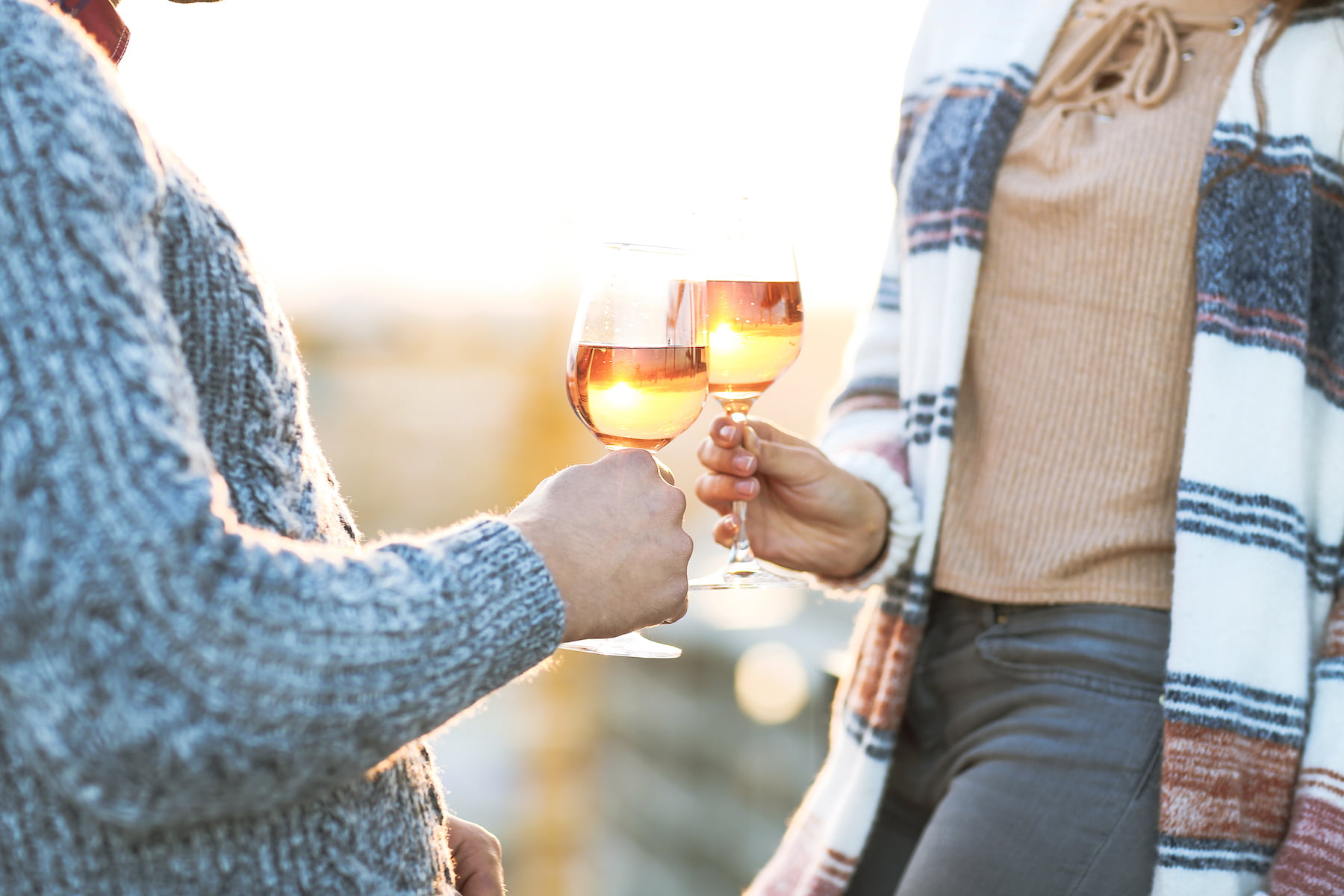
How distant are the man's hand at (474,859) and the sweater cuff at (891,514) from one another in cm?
66

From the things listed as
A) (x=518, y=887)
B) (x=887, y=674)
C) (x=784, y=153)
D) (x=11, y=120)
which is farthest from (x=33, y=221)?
(x=518, y=887)

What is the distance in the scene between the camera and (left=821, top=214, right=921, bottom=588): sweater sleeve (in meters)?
1.42

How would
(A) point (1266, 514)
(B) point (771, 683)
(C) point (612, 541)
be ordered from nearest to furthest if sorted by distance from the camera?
(C) point (612, 541) → (A) point (1266, 514) → (B) point (771, 683)

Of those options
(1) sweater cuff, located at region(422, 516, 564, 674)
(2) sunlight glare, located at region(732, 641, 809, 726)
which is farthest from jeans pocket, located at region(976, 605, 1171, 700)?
(2) sunlight glare, located at region(732, 641, 809, 726)

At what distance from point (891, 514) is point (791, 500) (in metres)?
0.14

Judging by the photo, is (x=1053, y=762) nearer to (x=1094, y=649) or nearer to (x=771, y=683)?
(x=1094, y=649)

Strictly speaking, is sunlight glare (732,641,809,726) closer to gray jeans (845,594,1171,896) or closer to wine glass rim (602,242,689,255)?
gray jeans (845,594,1171,896)

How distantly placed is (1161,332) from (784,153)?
2532 mm

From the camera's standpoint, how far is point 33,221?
510 mm

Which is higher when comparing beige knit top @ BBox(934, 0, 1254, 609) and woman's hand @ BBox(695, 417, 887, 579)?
beige knit top @ BBox(934, 0, 1254, 609)

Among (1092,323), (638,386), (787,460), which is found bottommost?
(787,460)

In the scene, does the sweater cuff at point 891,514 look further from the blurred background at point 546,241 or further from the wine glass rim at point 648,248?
the wine glass rim at point 648,248

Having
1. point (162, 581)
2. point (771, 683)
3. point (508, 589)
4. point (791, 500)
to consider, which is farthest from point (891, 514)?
point (771, 683)

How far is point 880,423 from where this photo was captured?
1.56 m
